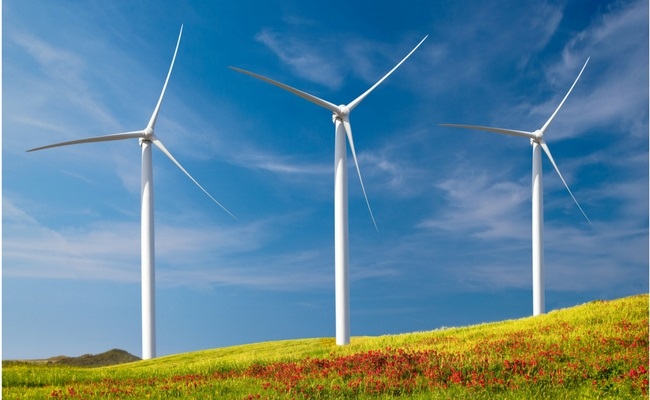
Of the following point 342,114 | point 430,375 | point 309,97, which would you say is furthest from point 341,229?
point 430,375

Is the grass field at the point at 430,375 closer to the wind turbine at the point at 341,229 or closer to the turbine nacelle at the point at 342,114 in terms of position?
the wind turbine at the point at 341,229

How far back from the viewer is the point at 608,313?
24734 mm

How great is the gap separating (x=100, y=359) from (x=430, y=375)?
1172 inches

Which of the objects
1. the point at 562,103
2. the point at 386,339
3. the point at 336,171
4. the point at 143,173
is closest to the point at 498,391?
the point at 386,339

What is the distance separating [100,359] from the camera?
3844 cm

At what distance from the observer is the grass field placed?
45.1 ft

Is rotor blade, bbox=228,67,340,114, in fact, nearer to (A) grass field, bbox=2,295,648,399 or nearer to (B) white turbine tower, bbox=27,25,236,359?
(B) white turbine tower, bbox=27,25,236,359

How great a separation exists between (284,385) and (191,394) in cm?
223

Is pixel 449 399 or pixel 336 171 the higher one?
pixel 336 171

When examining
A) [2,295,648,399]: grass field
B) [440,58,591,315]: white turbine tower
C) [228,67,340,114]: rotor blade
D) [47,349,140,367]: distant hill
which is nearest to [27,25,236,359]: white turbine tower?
[47,349,140,367]: distant hill

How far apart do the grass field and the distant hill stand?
17210 millimetres

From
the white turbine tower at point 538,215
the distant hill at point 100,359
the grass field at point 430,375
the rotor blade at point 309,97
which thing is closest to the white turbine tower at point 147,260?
the distant hill at point 100,359

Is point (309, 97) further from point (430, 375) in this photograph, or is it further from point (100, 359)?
point (100, 359)

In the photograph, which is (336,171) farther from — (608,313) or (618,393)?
(618,393)
